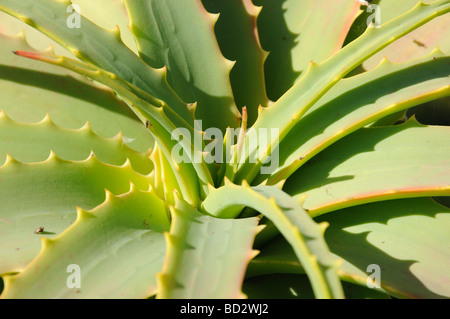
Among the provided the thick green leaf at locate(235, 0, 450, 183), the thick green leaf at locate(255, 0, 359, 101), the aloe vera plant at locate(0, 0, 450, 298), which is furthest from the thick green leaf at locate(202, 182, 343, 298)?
the thick green leaf at locate(255, 0, 359, 101)

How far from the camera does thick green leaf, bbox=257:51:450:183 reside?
823mm

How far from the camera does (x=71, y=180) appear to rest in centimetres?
83

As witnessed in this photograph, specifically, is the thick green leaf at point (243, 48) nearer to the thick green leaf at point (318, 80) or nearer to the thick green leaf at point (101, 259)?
the thick green leaf at point (318, 80)

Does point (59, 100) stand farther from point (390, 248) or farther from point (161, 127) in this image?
point (390, 248)

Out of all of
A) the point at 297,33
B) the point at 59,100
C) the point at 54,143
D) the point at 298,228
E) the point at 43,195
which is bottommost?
the point at 298,228

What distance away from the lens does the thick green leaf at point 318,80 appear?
30.6 inches

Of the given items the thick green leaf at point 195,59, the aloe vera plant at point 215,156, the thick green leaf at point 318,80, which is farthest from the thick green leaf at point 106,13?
the thick green leaf at point 318,80

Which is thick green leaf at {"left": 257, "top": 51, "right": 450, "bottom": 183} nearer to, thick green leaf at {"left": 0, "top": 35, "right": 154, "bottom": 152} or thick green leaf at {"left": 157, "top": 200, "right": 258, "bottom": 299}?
thick green leaf at {"left": 157, "top": 200, "right": 258, "bottom": 299}

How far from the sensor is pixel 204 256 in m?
0.63

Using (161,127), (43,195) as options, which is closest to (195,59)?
(161,127)

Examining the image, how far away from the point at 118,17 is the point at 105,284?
0.59 metres

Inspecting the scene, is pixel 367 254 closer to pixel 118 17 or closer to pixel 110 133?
pixel 110 133

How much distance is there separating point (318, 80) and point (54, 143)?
47 centimetres

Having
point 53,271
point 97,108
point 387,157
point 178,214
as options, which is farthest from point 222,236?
point 97,108
